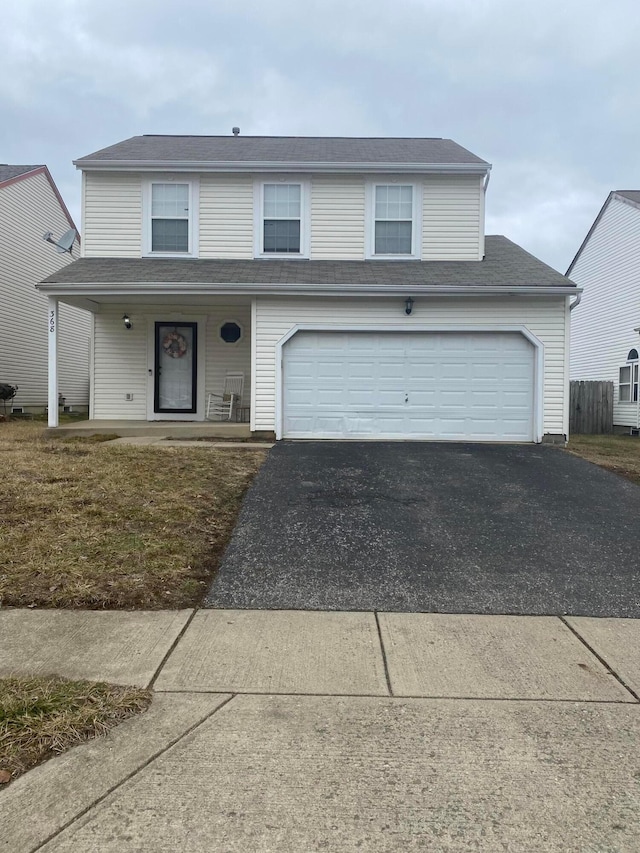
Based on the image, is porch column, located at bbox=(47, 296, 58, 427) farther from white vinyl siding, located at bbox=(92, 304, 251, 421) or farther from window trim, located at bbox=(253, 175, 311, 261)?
window trim, located at bbox=(253, 175, 311, 261)

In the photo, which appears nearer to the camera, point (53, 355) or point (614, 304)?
point (53, 355)

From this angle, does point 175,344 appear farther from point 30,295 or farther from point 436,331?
point 30,295

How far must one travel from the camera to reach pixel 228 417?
1302 cm

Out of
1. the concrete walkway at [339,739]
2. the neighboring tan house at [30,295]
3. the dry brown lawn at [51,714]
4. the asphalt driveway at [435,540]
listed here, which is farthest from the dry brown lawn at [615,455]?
the neighboring tan house at [30,295]

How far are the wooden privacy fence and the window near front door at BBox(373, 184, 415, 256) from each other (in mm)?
7971

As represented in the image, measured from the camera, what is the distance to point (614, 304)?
61.4 feet

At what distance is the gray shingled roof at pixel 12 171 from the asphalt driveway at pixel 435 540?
14819mm

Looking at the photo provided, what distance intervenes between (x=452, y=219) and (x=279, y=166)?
12.5ft

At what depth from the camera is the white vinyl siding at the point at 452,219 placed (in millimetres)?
12414

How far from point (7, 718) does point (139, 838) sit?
97 centimetres

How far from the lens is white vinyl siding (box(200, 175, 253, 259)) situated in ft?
Result: 41.0

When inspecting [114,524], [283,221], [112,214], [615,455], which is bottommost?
[114,524]

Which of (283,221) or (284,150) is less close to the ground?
(284,150)

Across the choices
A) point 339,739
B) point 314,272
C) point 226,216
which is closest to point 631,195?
point 314,272
